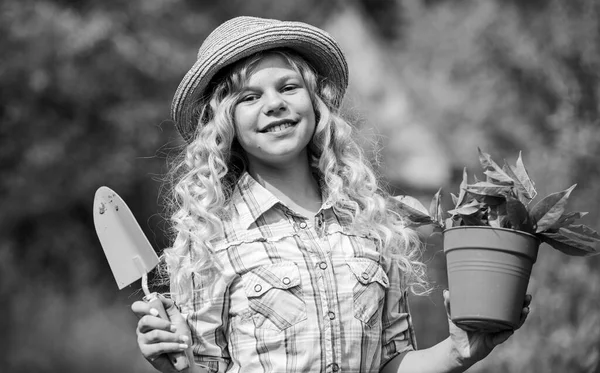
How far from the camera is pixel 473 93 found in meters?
8.91

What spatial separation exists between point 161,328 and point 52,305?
9.01 meters

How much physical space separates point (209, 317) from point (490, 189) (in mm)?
814

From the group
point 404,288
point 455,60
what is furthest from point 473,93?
point 404,288

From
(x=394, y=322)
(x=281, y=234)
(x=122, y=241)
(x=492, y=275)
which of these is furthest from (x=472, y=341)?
(x=122, y=241)

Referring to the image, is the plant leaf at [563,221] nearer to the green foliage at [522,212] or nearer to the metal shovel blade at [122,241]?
the green foliage at [522,212]

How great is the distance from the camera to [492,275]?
227cm

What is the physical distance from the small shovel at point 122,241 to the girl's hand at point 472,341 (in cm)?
80

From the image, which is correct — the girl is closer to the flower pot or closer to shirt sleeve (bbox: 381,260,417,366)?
shirt sleeve (bbox: 381,260,417,366)

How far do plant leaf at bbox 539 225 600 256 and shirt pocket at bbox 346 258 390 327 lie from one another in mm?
508

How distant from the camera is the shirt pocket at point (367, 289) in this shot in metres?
2.55

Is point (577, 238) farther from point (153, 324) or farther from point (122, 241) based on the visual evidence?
point (122, 241)

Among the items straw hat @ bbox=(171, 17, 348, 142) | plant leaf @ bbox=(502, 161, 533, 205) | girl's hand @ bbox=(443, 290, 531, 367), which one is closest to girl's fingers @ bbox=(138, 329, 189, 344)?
girl's hand @ bbox=(443, 290, 531, 367)

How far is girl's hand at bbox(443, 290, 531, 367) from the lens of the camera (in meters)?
2.39

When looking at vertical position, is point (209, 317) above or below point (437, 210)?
below
